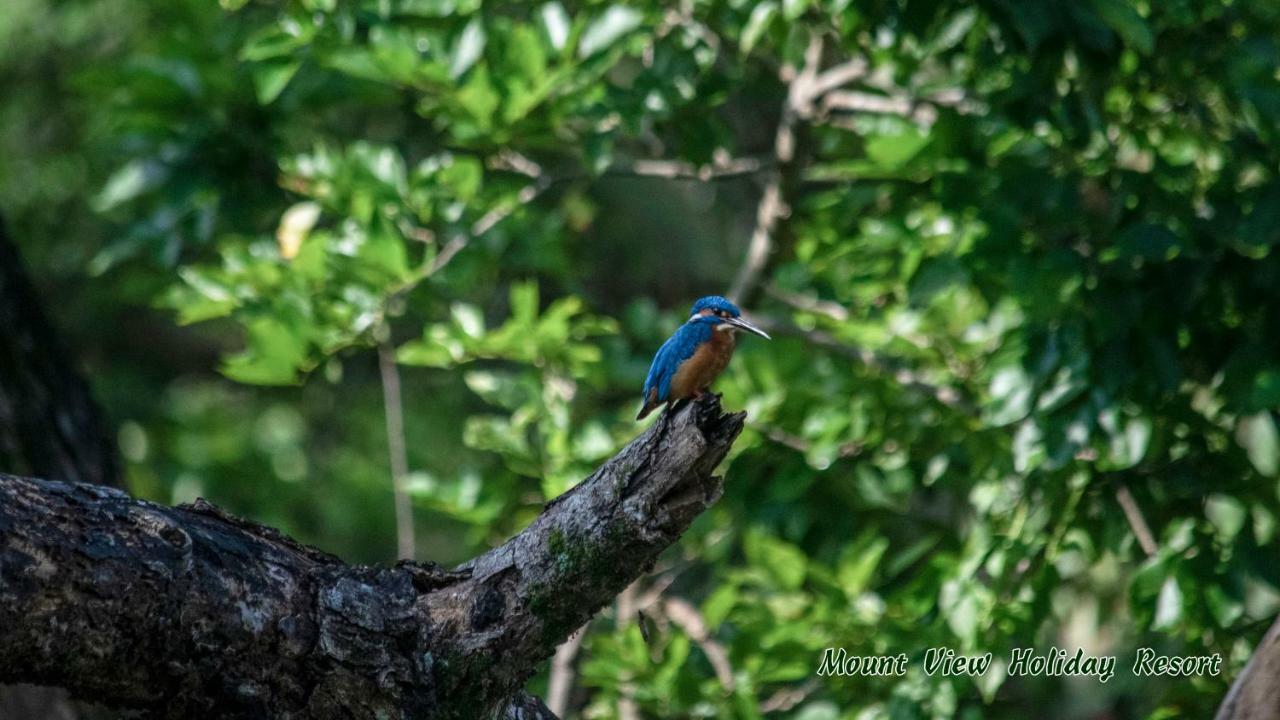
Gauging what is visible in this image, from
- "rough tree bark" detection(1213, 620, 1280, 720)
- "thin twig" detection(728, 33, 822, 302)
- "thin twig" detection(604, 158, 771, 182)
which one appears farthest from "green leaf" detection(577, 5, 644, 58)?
"rough tree bark" detection(1213, 620, 1280, 720)

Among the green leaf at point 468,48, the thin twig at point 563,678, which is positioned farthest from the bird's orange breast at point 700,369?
the thin twig at point 563,678

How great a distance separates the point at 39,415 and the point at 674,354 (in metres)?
1.98

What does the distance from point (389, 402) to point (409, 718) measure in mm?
2505

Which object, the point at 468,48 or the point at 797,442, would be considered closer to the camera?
the point at 468,48

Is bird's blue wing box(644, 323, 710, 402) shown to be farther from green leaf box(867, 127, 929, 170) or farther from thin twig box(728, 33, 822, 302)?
thin twig box(728, 33, 822, 302)

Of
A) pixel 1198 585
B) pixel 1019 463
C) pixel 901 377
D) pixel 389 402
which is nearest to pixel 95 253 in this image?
pixel 389 402

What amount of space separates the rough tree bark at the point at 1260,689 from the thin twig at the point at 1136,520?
1.23 m

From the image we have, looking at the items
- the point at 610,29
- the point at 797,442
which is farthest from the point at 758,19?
the point at 797,442

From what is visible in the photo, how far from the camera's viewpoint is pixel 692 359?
3818 millimetres

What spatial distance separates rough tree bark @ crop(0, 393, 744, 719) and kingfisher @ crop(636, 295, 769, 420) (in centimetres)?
99

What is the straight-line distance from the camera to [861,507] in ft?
16.6

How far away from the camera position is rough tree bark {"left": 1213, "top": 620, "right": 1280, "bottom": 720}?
2.85m

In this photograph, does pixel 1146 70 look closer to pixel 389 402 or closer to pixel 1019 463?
pixel 1019 463

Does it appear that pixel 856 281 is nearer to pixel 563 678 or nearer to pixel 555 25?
pixel 555 25
